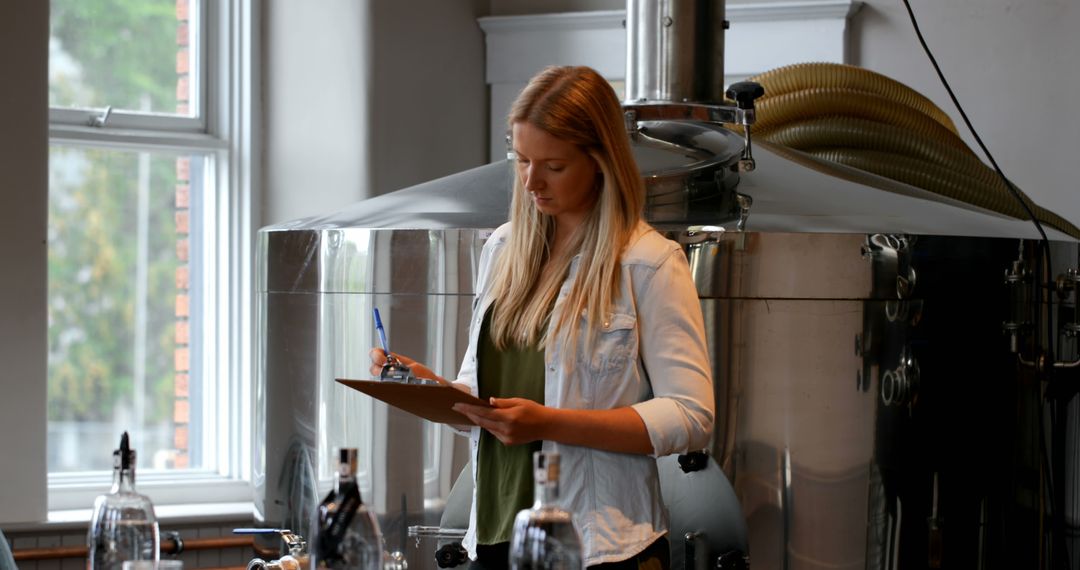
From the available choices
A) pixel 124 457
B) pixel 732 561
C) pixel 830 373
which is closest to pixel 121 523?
pixel 124 457

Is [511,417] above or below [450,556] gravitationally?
above

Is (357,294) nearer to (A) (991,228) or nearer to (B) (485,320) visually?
(B) (485,320)

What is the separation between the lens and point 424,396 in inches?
56.9

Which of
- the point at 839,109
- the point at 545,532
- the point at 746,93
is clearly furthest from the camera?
the point at 839,109

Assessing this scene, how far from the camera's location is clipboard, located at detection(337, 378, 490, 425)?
4.61ft

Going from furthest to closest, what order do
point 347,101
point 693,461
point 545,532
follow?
point 347,101
point 693,461
point 545,532

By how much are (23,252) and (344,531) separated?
240 cm

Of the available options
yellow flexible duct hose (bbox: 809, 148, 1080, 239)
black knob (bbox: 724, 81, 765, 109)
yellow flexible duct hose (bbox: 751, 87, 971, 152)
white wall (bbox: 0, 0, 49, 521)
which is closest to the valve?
black knob (bbox: 724, 81, 765, 109)

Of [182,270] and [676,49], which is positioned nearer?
[676,49]

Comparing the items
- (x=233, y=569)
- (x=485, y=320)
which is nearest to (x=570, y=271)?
(x=485, y=320)

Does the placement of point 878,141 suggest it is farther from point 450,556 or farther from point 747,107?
point 450,556

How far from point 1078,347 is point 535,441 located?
1339mm

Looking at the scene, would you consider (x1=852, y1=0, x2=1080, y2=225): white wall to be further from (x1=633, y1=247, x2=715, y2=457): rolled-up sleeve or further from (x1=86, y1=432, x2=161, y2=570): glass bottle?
(x1=86, y1=432, x2=161, y2=570): glass bottle

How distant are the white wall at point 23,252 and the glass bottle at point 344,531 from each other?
7.72ft
